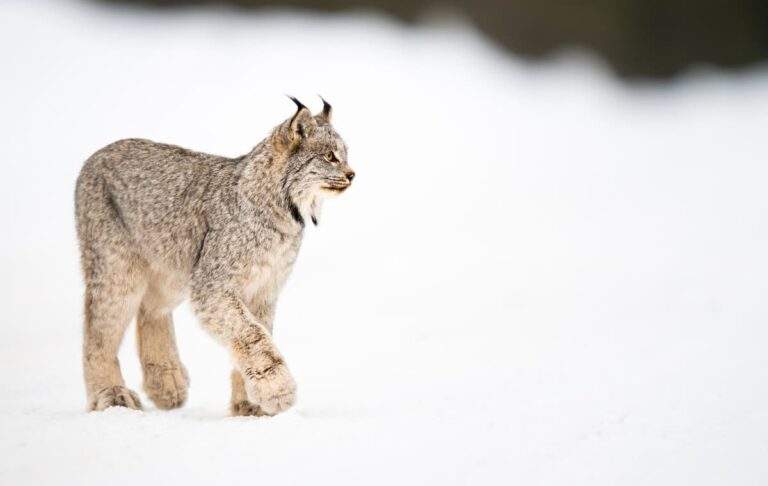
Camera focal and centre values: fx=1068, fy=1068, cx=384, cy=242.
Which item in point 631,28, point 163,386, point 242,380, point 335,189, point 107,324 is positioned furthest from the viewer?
point 631,28

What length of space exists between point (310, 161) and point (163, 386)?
5.48ft

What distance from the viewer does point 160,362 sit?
6.21 m

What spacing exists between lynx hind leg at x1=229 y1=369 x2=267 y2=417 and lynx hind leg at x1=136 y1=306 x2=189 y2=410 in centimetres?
57

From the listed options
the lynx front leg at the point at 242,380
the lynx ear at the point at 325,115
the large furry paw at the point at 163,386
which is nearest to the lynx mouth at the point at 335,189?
the lynx ear at the point at 325,115

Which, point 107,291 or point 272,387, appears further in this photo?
point 107,291

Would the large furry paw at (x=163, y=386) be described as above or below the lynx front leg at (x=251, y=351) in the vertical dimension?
below

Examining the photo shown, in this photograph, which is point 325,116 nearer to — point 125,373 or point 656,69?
point 125,373

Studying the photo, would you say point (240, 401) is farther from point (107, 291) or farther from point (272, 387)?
point (107, 291)

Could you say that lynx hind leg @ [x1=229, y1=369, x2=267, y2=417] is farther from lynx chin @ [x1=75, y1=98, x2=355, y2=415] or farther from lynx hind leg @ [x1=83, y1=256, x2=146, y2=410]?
lynx hind leg @ [x1=83, y1=256, x2=146, y2=410]

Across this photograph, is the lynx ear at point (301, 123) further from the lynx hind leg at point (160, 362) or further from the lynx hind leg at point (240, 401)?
the lynx hind leg at point (160, 362)

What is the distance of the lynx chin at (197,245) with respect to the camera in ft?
17.9

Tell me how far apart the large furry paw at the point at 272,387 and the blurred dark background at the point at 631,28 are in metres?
8.86

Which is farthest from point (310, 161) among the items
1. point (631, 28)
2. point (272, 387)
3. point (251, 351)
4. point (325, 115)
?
point (631, 28)

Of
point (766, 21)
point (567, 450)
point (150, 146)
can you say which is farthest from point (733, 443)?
point (766, 21)
